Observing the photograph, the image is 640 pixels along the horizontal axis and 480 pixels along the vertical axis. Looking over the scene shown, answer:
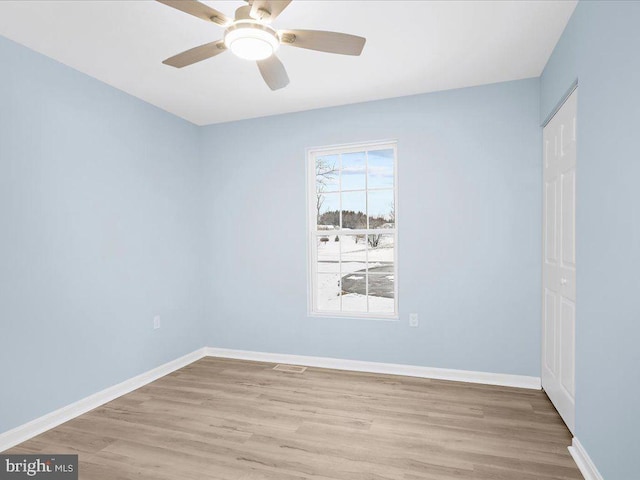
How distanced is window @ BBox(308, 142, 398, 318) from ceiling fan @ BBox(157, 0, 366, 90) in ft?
6.39

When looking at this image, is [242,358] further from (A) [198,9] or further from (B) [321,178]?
(A) [198,9]

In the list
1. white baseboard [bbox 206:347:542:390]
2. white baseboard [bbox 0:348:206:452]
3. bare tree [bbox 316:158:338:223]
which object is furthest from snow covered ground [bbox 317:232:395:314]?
white baseboard [bbox 0:348:206:452]

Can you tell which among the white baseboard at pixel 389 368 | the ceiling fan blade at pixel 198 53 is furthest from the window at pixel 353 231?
the ceiling fan blade at pixel 198 53

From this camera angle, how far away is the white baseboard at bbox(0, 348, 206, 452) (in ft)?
8.06

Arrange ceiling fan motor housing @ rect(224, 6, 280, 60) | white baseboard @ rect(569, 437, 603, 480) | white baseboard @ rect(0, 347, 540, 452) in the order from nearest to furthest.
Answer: ceiling fan motor housing @ rect(224, 6, 280, 60) < white baseboard @ rect(569, 437, 603, 480) < white baseboard @ rect(0, 347, 540, 452)

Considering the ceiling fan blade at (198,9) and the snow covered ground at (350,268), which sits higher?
the ceiling fan blade at (198,9)

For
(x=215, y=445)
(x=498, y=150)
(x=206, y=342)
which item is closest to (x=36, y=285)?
(x=215, y=445)

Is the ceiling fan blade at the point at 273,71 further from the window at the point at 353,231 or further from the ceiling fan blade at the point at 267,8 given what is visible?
the window at the point at 353,231

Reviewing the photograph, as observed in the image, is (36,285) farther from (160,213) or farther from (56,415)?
(160,213)

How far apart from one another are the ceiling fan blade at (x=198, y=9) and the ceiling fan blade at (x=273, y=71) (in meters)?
0.37

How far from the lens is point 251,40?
183 cm

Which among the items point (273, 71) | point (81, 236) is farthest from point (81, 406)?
point (273, 71)
